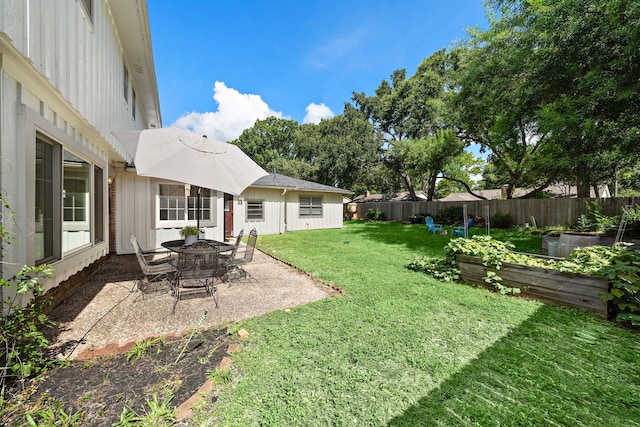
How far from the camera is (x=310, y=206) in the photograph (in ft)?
51.3

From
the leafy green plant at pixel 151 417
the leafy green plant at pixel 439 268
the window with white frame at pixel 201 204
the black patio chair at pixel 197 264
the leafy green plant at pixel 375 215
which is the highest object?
the window with white frame at pixel 201 204

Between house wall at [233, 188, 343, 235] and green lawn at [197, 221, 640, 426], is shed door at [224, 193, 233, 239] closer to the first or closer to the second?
house wall at [233, 188, 343, 235]

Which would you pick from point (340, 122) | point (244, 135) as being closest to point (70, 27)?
point (340, 122)

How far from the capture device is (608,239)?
280 inches

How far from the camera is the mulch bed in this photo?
2002mm

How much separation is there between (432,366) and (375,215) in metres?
22.6

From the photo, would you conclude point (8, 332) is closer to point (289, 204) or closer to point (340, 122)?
point (289, 204)

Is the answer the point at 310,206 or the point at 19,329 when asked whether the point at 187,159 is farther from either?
the point at 310,206

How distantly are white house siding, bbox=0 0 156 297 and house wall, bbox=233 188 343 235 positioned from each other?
26.2 feet

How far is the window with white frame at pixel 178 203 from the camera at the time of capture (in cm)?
843

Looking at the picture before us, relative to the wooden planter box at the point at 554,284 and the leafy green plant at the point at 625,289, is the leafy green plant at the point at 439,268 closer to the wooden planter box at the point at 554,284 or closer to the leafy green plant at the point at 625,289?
the wooden planter box at the point at 554,284

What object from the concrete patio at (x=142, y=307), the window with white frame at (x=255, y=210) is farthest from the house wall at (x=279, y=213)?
the concrete patio at (x=142, y=307)

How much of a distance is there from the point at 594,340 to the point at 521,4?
10978 millimetres

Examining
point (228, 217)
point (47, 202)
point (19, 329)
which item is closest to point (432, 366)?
point (19, 329)
